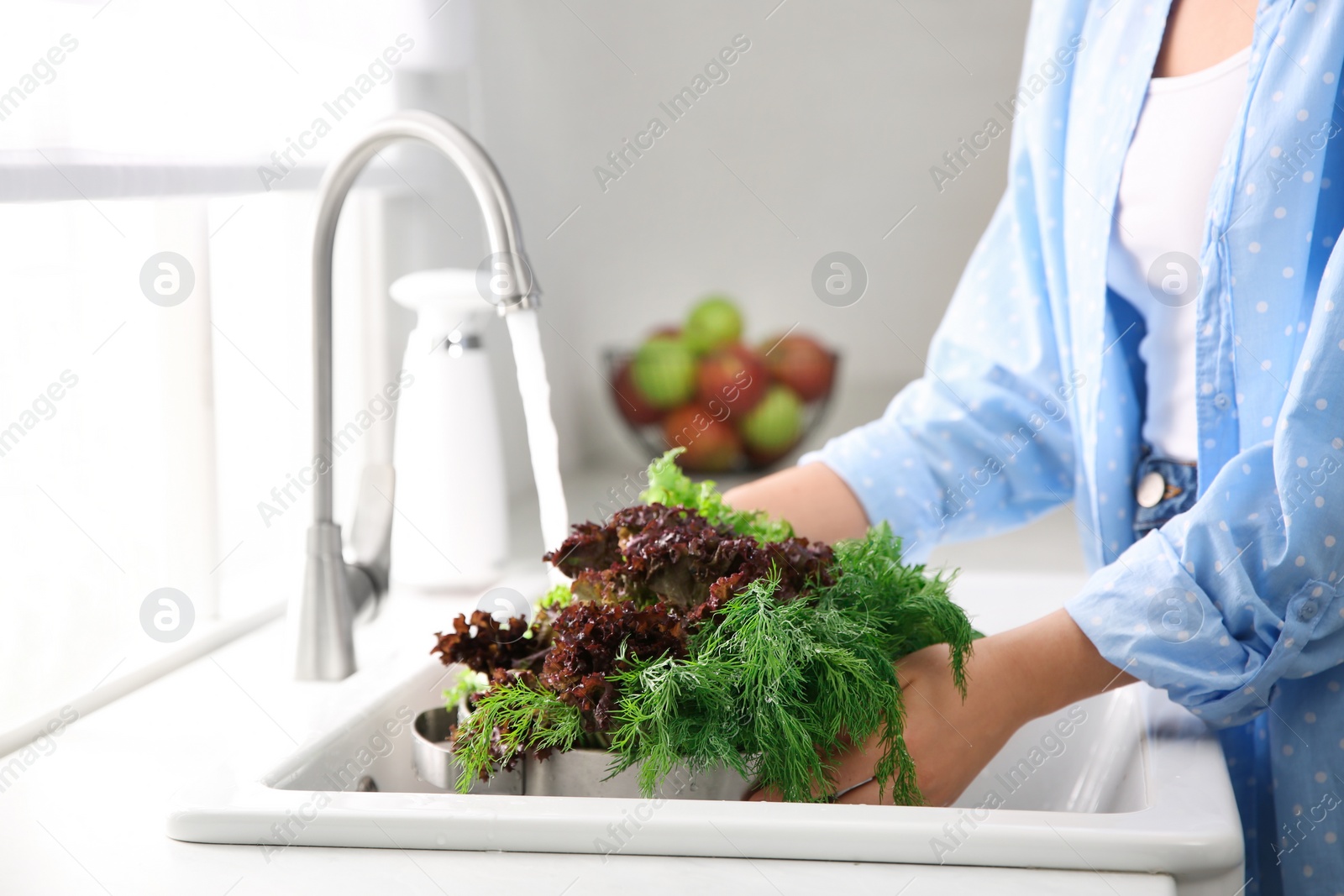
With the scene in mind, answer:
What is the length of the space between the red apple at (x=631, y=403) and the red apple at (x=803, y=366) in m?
0.20

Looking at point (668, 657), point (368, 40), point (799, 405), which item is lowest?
point (668, 657)

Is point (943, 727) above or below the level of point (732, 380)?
below

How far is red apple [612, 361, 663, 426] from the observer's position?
5.98 ft

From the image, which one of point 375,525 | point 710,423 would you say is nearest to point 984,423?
point 375,525

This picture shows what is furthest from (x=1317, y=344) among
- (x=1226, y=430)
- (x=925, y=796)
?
(x=925, y=796)

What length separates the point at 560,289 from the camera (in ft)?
6.20

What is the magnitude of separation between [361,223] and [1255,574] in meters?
1.05

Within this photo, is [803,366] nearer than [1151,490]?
No

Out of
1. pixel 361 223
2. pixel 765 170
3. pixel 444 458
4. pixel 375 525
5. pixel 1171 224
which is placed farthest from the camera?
pixel 765 170

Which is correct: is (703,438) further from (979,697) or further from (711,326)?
(979,697)

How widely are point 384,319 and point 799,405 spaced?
0.66 meters

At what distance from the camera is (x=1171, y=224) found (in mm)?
784

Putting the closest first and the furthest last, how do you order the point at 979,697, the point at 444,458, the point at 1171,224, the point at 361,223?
the point at 979,697 < the point at 1171,224 < the point at 444,458 < the point at 361,223

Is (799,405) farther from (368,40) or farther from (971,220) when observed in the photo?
(368,40)
